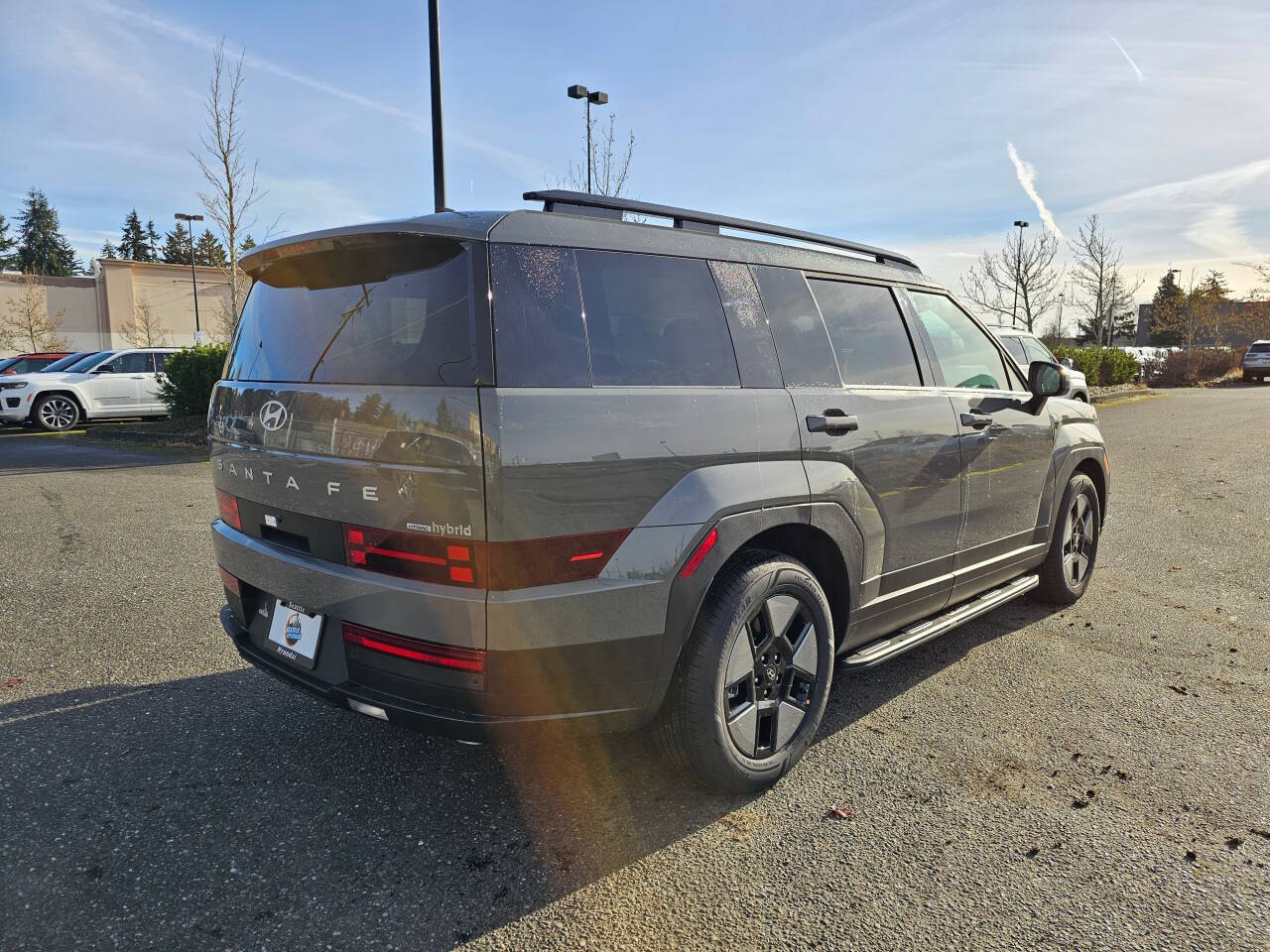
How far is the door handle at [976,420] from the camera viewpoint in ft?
12.8

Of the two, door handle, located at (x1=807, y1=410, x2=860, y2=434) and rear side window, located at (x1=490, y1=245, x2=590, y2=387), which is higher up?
rear side window, located at (x1=490, y1=245, x2=590, y2=387)

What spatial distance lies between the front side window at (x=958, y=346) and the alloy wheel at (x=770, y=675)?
1607 mm

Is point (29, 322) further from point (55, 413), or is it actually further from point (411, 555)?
point (411, 555)

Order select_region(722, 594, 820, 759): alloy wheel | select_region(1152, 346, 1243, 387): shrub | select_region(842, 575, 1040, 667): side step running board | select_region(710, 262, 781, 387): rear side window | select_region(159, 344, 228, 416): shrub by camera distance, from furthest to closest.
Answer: select_region(1152, 346, 1243, 387): shrub < select_region(159, 344, 228, 416): shrub < select_region(842, 575, 1040, 667): side step running board < select_region(710, 262, 781, 387): rear side window < select_region(722, 594, 820, 759): alloy wheel

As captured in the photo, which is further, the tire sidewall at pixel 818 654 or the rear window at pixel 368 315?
the tire sidewall at pixel 818 654

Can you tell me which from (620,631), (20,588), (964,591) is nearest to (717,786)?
(620,631)

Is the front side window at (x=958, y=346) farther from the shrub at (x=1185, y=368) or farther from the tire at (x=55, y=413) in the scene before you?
the shrub at (x=1185, y=368)

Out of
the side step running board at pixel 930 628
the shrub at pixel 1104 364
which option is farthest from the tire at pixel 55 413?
the shrub at pixel 1104 364

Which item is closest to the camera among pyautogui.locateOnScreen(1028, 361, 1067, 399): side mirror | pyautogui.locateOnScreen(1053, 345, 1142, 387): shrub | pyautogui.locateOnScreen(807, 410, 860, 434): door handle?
pyautogui.locateOnScreen(807, 410, 860, 434): door handle

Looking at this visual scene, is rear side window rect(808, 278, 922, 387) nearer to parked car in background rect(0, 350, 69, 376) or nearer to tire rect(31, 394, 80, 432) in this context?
tire rect(31, 394, 80, 432)

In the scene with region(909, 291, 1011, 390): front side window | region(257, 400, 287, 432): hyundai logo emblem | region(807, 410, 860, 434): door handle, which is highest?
region(909, 291, 1011, 390): front side window

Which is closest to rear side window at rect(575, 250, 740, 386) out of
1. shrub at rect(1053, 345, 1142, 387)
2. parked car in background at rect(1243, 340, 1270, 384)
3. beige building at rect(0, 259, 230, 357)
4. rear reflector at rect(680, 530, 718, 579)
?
rear reflector at rect(680, 530, 718, 579)

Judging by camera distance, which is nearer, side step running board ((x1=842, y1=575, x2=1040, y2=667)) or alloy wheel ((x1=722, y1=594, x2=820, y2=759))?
alloy wheel ((x1=722, y1=594, x2=820, y2=759))

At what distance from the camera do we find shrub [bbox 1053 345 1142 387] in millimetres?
24827
